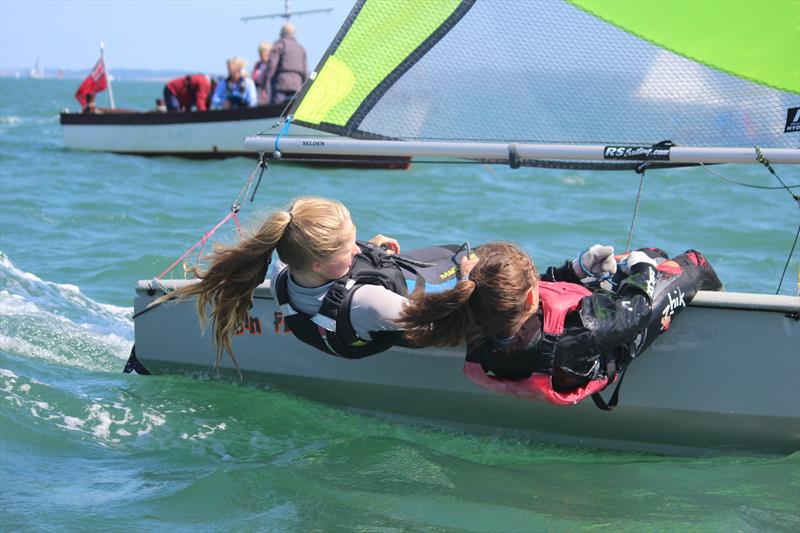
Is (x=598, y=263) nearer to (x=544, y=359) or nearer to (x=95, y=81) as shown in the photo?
(x=544, y=359)

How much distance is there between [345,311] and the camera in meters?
2.72

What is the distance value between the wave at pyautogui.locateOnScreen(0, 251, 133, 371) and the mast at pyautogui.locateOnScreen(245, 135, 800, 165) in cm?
121

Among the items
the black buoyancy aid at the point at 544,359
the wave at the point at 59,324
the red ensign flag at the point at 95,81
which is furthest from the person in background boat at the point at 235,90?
the black buoyancy aid at the point at 544,359

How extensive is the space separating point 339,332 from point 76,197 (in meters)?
6.17

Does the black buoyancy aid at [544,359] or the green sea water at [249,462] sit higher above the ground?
the black buoyancy aid at [544,359]

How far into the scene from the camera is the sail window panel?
3.35m

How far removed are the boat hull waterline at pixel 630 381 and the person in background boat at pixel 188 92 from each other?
911 cm

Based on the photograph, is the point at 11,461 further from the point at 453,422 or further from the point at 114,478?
the point at 453,422

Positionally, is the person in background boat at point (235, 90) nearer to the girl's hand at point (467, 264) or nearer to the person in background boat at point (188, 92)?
the person in background boat at point (188, 92)

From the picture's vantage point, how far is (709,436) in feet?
10.1

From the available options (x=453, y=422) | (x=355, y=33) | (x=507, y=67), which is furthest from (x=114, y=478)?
(x=507, y=67)

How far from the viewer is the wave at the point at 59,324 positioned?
Answer: 4.03 m

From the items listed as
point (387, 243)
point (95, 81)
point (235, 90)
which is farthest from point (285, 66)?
point (387, 243)

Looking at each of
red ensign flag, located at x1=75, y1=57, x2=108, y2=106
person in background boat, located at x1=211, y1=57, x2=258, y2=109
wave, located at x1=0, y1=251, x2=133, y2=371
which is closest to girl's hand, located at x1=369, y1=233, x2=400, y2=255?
wave, located at x1=0, y1=251, x2=133, y2=371
